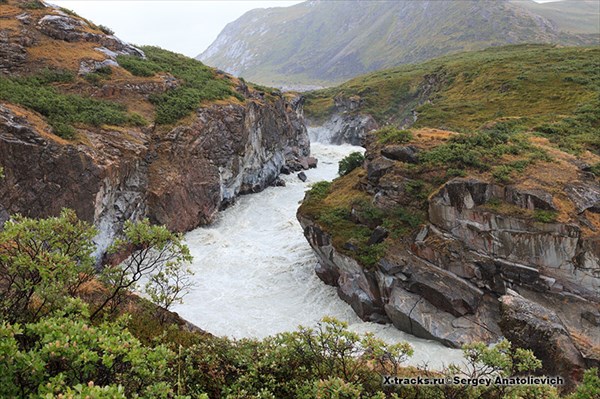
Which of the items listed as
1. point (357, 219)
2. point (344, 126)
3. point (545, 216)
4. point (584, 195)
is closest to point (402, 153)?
point (357, 219)

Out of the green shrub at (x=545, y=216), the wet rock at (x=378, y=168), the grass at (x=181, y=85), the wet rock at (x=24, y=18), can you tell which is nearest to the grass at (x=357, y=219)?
the wet rock at (x=378, y=168)

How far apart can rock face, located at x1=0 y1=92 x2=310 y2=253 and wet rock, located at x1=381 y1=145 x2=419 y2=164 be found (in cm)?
1788

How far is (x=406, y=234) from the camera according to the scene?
21.1m

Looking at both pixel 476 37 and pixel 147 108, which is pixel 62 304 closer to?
pixel 147 108

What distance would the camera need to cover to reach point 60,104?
87.6 feet

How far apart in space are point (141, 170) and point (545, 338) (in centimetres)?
2785

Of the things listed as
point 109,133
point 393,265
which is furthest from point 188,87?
point 393,265

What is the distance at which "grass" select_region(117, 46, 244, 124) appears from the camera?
34375 millimetres

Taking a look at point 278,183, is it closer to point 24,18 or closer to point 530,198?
point 24,18

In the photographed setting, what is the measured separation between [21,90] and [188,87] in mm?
16791

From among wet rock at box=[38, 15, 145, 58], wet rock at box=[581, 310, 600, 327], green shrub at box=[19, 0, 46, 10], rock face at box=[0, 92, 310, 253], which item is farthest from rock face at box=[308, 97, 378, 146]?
wet rock at box=[581, 310, 600, 327]

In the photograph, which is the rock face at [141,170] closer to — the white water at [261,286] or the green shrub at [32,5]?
the white water at [261,286]

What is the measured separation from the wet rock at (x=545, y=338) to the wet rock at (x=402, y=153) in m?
11.0

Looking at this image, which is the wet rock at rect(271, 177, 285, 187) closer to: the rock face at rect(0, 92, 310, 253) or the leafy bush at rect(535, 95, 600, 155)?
the rock face at rect(0, 92, 310, 253)
